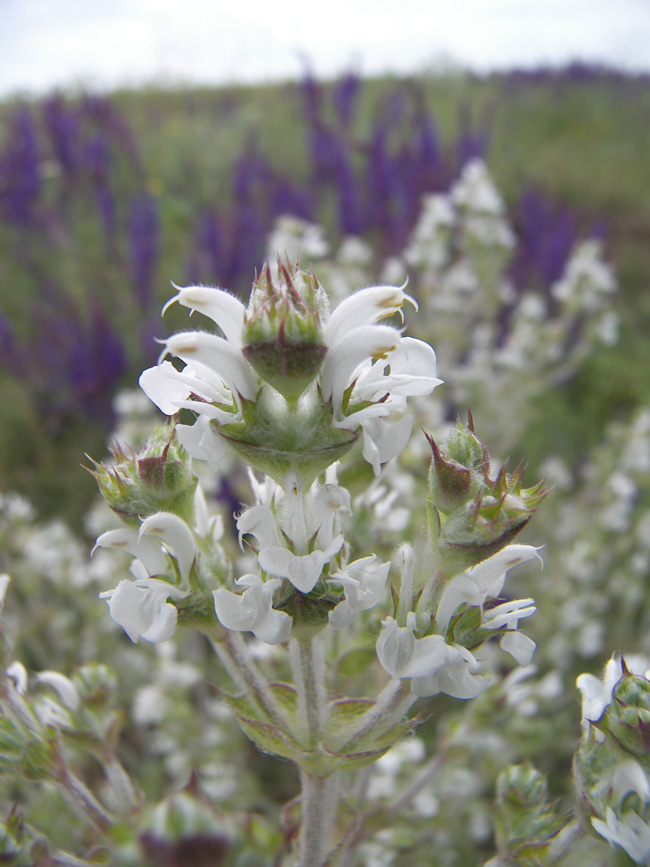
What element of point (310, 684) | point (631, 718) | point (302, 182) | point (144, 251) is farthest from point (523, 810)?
point (302, 182)

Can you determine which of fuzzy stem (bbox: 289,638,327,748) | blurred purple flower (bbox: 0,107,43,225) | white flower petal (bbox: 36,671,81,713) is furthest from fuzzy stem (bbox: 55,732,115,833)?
blurred purple flower (bbox: 0,107,43,225)

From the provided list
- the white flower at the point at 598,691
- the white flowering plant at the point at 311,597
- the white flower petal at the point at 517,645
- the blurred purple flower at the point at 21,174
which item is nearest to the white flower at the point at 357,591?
the white flowering plant at the point at 311,597

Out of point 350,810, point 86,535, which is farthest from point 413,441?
point 86,535

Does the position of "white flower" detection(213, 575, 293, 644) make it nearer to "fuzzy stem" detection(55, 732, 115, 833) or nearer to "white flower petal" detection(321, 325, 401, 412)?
"white flower petal" detection(321, 325, 401, 412)

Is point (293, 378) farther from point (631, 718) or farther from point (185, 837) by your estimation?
point (631, 718)

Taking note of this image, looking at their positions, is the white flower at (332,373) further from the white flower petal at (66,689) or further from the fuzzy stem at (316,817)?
the white flower petal at (66,689)

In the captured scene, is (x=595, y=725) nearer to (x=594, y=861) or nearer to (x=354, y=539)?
(x=594, y=861)
